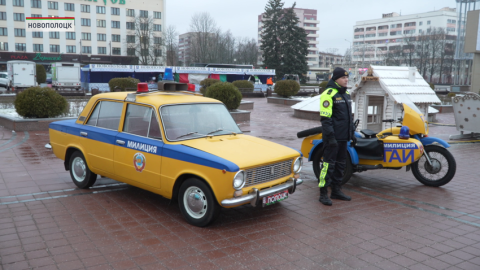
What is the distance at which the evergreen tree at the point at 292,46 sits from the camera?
6153 cm

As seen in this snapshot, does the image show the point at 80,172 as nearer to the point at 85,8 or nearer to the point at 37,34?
the point at 37,34

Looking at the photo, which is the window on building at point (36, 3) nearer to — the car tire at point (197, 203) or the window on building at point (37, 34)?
the window on building at point (37, 34)

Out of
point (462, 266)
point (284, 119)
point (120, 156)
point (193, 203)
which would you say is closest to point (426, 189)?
point (462, 266)

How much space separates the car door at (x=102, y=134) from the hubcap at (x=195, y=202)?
1.59m

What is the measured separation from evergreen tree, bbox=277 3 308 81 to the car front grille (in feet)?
188

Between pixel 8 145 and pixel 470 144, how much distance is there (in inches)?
538

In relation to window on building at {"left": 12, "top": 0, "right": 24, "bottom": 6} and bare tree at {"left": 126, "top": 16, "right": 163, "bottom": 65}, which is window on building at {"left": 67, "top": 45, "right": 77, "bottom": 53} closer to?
bare tree at {"left": 126, "top": 16, "right": 163, "bottom": 65}

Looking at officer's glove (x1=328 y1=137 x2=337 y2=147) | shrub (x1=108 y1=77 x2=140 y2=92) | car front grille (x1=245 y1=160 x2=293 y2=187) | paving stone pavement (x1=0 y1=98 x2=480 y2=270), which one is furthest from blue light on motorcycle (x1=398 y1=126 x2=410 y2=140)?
shrub (x1=108 y1=77 x2=140 y2=92)

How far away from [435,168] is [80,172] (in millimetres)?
6376

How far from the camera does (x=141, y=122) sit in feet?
19.2

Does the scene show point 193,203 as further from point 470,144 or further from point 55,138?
point 470,144

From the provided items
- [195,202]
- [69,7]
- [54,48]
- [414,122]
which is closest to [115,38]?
[69,7]

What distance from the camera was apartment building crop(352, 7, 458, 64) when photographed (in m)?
113

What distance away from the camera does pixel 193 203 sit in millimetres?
5117
